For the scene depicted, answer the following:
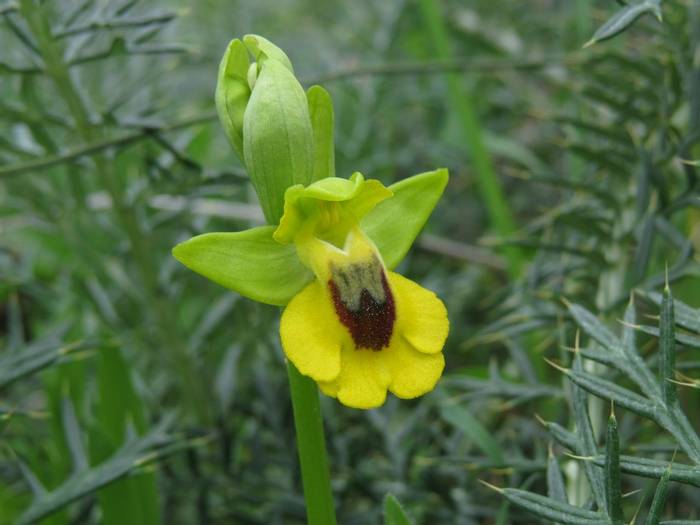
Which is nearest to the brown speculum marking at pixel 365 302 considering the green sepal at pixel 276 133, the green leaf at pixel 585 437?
the green sepal at pixel 276 133

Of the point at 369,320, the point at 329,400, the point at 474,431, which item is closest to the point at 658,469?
the point at 369,320

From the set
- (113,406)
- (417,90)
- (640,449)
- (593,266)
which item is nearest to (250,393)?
(113,406)

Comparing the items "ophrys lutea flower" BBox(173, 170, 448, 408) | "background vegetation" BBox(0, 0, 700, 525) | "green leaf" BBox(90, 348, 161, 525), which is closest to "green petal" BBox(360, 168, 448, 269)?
"ophrys lutea flower" BBox(173, 170, 448, 408)

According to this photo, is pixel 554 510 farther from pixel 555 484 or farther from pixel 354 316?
pixel 354 316

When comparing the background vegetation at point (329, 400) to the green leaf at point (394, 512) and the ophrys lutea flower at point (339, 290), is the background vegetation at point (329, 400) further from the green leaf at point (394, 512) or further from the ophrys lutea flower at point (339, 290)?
the ophrys lutea flower at point (339, 290)

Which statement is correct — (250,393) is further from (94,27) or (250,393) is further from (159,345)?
(94,27)
